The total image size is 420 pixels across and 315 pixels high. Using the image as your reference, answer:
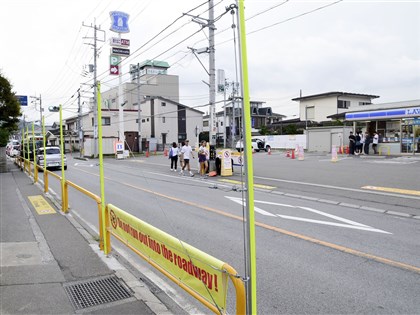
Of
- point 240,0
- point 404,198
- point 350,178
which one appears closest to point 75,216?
point 240,0

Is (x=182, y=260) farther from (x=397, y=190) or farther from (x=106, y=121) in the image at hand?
(x=106, y=121)

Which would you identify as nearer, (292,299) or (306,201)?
(292,299)

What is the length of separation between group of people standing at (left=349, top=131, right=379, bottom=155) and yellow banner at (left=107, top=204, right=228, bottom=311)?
2477 centimetres

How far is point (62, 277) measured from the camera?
5.01 meters

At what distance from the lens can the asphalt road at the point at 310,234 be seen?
425 centimetres

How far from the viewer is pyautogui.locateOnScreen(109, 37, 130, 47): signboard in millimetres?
43625

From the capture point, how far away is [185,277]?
351cm

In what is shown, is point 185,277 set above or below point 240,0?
below

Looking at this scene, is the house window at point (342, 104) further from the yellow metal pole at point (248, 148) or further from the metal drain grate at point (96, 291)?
the yellow metal pole at point (248, 148)

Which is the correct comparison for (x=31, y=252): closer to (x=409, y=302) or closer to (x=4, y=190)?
(x=409, y=302)

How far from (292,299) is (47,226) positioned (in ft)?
20.0

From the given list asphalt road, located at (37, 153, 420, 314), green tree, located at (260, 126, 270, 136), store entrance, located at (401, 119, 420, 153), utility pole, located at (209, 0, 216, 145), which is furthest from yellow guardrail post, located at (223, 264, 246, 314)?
green tree, located at (260, 126, 270, 136)

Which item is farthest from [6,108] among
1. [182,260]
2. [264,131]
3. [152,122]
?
[264,131]

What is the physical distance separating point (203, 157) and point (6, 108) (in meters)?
16.0
